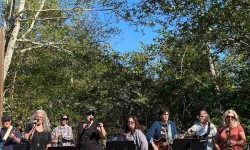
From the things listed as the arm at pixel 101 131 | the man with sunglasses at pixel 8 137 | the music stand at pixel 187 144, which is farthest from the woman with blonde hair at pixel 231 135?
the man with sunglasses at pixel 8 137

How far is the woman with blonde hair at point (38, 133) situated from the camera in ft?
25.3

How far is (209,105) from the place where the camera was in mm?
19000

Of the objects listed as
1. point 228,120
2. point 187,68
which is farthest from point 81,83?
point 228,120

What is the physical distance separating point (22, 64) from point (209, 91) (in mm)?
11178

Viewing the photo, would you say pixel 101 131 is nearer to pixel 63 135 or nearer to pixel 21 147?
pixel 21 147

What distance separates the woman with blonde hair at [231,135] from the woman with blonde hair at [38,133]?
286cm

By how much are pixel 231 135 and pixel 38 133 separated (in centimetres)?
317

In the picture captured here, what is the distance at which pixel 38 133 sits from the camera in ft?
25.5

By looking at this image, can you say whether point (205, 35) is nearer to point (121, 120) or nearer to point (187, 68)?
point (187, 68)

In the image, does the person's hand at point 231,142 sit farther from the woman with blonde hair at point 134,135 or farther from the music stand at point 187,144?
the woman with blonde hair at point 134,135

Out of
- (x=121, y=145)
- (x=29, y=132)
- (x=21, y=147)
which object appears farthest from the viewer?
(x=21, y=147)

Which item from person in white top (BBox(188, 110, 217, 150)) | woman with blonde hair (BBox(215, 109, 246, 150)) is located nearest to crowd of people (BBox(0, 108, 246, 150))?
→ woman with blonde hair (BBox(215, 109, 246, 150))

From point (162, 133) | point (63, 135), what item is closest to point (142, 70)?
A: point (63, 135)

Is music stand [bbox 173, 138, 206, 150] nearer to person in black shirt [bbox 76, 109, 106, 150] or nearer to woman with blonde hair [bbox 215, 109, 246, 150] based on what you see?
woman with blonde hair [bbox 215, 109, 246, 150]
